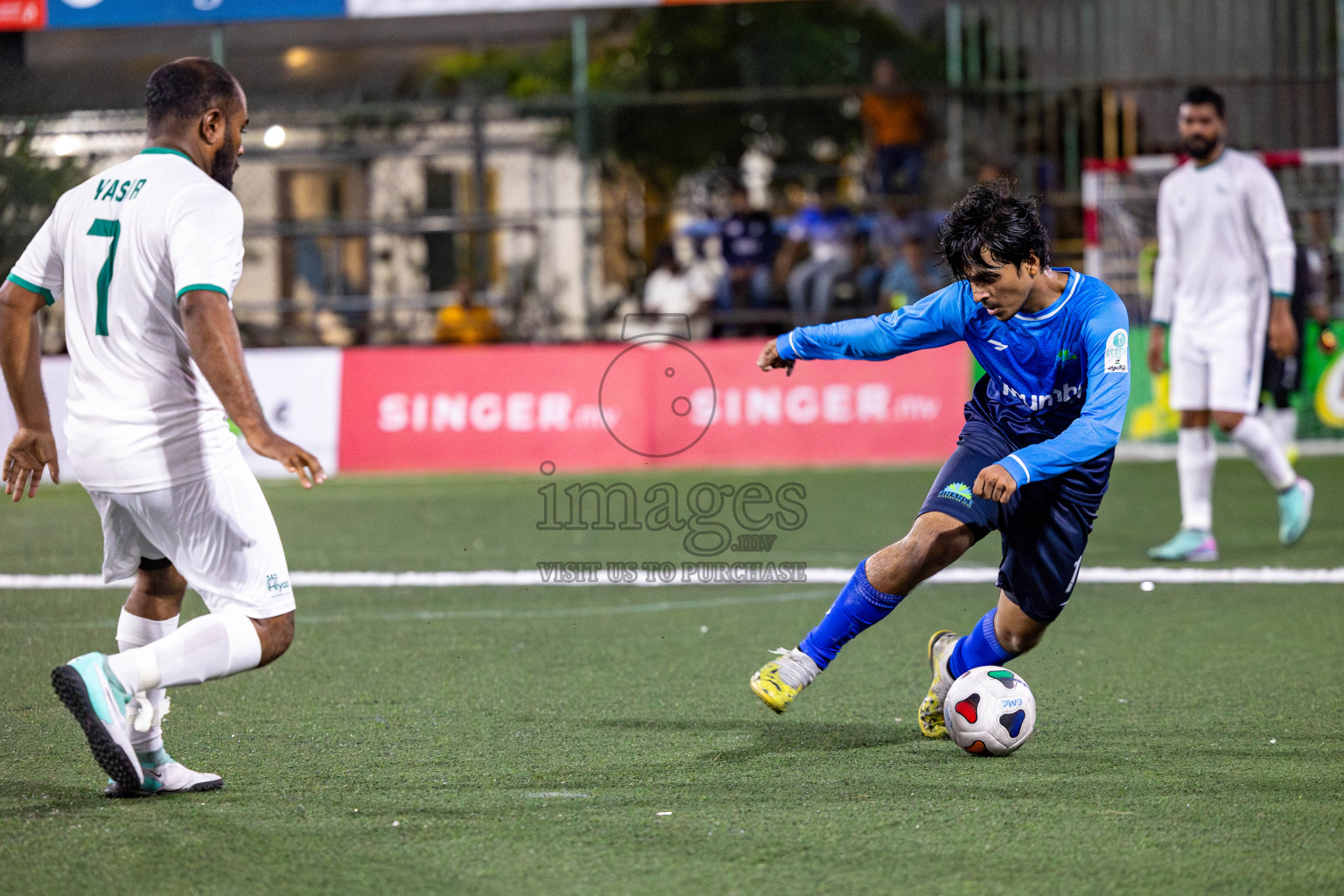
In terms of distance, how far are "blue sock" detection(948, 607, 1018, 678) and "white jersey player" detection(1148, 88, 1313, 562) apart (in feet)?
12.0

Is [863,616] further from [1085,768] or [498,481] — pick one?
[498,481]

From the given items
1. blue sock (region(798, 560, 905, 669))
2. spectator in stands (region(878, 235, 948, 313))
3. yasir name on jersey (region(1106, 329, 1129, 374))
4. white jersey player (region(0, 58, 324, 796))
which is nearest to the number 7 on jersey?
white jersey player (region(0, 58, 324, 796))

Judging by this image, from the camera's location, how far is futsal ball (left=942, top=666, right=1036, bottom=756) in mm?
4348

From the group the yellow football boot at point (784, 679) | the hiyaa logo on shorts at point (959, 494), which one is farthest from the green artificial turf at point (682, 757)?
the hiyaa logo on shorts at point (959, 494)

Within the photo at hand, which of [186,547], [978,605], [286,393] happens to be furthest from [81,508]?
[186,547]

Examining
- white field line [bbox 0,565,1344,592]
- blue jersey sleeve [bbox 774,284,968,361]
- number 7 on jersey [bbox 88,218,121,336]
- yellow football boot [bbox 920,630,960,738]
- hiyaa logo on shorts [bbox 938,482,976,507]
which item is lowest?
white field line [bbox 0,565,1344,592]

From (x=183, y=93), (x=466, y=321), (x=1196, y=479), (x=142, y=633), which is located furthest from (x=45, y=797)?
(x=466, y=321)

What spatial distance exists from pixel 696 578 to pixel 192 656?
4496mm

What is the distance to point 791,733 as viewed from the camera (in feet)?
15.4

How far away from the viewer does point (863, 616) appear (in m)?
4.52

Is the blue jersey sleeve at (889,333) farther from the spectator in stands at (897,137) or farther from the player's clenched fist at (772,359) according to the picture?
the spectator in stands at (897,137)

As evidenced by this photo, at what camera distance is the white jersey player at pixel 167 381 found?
11.8 feet

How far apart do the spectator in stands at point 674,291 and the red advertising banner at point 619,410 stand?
6.59 feet

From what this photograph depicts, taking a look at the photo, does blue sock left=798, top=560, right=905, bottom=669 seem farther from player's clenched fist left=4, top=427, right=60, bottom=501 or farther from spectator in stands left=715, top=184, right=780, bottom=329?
spectator in stands left=715, top=184, right=780, bottom=329
